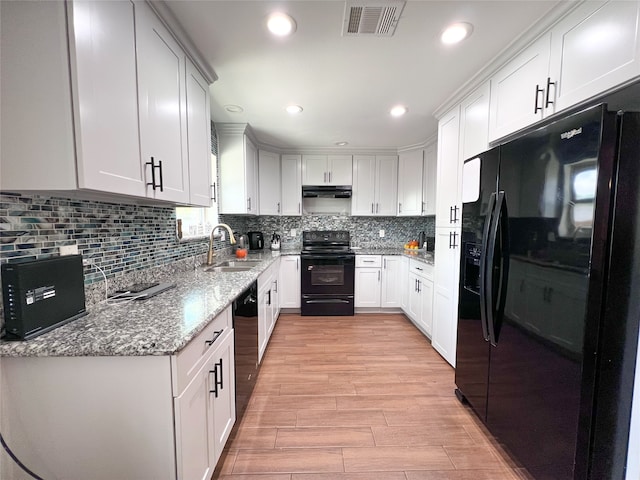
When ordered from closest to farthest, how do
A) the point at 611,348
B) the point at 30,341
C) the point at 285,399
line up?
1. the point at 30,341
2. the point at 611,348
3. the point at 285,399

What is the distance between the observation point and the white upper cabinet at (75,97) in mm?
829

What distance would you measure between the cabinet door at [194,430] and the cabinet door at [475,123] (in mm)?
2264

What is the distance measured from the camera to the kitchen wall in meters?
4.15

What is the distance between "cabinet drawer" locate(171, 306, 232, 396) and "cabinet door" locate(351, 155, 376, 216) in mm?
2960

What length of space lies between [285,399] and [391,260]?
2313mm

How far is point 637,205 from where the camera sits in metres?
0.94

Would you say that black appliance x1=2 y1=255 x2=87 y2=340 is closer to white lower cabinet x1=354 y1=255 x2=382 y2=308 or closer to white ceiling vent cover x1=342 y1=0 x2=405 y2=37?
white ceiling vent cover x1=342 y1=0 x2=405 y2=37

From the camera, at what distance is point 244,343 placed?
1.71m

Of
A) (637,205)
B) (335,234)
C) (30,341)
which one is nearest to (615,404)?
(637,205)

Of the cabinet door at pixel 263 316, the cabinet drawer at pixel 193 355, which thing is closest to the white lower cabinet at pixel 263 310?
the cabinet door at pixel 263 316

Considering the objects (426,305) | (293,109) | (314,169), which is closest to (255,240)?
(314,169)

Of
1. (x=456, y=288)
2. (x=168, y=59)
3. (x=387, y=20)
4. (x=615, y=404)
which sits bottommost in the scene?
(x=615, y=404)

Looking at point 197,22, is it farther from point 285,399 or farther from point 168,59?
point 285,399

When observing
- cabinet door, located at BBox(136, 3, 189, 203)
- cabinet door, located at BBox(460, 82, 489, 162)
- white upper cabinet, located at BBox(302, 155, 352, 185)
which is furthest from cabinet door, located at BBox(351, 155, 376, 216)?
cabinet door, located at BBox(136, 3, 189, 203)
